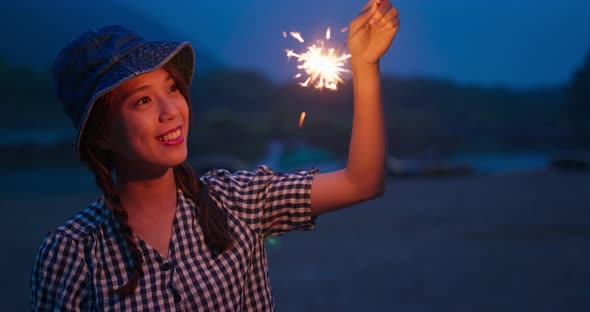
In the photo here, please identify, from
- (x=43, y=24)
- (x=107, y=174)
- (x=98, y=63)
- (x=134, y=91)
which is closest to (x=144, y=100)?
(x=134, y=91)

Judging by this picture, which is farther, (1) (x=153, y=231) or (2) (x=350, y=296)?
(2) (x=350, y=296)

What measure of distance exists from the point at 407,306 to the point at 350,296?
432 mm

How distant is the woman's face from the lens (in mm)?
1465

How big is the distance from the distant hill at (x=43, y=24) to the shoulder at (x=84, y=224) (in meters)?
23.1

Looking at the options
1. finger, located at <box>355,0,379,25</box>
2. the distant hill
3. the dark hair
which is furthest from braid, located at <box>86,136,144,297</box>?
the distant hill

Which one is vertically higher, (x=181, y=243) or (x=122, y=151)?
(x=122, y=151)

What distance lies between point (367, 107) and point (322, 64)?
0.27 m

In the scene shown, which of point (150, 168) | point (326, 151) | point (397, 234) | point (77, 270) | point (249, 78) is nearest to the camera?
point (77, 270)

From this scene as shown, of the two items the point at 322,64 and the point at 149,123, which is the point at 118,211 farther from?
the point at 322,64

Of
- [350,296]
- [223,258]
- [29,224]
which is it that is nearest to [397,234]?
[350,296]

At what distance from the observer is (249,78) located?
29422 millimetres

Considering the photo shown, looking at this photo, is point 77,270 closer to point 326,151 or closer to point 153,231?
point 153,231

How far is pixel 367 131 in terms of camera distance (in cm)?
148

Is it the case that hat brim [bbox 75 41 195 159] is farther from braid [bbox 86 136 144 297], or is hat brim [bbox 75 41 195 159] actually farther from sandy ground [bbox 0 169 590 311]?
sandy ground [bbox 0 169 590 311]
